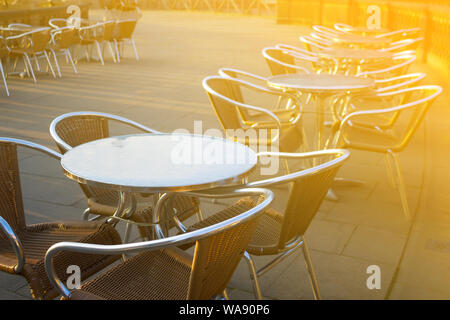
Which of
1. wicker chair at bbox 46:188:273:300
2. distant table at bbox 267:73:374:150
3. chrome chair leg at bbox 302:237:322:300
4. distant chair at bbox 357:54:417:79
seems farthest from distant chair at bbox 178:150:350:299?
distant chair at bbox 357:54:417:79

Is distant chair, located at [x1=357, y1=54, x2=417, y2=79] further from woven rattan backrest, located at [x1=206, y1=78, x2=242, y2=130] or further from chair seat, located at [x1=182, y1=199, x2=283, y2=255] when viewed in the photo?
chair seat, located at [x1=182, y1=199, x2=283, y2=255]

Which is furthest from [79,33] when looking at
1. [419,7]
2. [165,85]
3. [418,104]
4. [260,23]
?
[260,23]

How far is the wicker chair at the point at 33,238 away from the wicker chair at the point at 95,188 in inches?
5.6

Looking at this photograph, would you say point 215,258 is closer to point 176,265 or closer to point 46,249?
point 176,265

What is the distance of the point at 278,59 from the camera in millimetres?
5617

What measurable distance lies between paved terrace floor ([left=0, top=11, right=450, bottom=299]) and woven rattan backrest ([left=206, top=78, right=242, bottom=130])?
2.73 feet

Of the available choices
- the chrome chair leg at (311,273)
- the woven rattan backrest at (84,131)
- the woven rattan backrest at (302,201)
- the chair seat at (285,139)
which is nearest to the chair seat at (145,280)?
the woven rattan backrest at (302,201)

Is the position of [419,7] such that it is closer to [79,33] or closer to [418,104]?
[79,33]

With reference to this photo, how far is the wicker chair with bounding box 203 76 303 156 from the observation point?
11.9ft

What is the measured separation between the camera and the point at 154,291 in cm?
183

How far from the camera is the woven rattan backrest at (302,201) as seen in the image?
1.99 m

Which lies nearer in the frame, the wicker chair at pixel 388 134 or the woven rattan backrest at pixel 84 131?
the woven rattan backrest at pixel 84 131

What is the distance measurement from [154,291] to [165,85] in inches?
244

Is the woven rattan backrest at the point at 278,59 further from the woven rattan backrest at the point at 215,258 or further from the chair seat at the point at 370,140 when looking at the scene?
the woven rattan backrest at the point at 215,258
